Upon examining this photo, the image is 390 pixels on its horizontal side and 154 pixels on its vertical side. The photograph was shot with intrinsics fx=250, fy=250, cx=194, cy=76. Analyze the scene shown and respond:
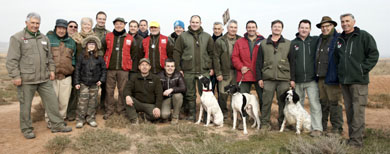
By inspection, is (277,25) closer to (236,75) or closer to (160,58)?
(236,75)

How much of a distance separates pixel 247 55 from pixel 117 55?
315cm

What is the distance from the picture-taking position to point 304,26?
529 centimetres

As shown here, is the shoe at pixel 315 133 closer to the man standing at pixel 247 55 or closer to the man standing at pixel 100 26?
the man standing at pixel 247 55

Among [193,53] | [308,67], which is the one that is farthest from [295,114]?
[193,53]

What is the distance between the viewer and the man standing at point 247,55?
232 inches

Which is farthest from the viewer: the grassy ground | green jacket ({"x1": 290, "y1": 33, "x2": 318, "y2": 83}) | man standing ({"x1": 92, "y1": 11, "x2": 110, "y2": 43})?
man standing ({"x1": 92, "y1": 11, "x2": 110, "y2": 43})

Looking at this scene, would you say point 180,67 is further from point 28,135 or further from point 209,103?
point 28,135

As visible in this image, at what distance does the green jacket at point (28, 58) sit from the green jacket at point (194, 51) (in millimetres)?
2776

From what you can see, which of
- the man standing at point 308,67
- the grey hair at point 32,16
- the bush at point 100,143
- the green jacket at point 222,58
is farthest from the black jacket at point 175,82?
the grey hair at point 32,16

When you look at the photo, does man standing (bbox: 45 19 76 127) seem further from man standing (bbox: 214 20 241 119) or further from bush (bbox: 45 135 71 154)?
man standing (bbox: 214 20 241 119)

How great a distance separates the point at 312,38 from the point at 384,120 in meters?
4.22

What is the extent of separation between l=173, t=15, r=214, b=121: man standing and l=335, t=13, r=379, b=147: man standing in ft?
9.22

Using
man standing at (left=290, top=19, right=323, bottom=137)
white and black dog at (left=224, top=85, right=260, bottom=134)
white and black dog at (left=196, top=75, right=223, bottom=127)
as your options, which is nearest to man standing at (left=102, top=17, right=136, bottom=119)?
white and black dog at (left=196, top=75, right=223, bottom=127)

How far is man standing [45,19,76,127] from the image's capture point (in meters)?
5.44
